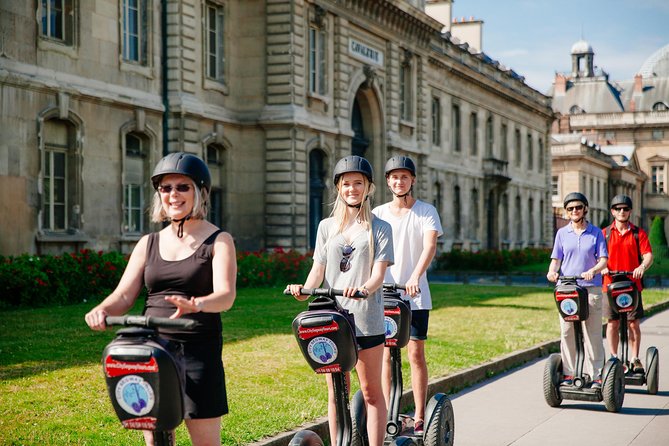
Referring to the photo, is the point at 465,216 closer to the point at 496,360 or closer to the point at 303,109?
the point at 303,109

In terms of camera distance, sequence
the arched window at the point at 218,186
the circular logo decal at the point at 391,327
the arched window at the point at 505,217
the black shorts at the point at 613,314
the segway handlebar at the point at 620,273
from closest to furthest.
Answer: the circular logo decal at the point at 391,327
the segway handlebar at the point at 620,273
the black shorts at the point at 613,314
the arched window at the point at 218,186
the arched window at the point at 505,217

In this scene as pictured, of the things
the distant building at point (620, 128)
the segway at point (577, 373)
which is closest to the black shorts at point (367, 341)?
the segway at point (577, 373)

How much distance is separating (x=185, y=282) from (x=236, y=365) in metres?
6.13

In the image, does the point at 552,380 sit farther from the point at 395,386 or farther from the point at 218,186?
the point at 218,186

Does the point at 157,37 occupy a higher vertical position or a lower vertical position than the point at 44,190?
higher

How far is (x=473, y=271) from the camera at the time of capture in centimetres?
3647

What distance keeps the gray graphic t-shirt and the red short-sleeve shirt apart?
17.3 feet

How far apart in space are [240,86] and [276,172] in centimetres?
271

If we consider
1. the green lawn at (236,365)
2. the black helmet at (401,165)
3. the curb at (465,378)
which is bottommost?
the curb at (465,378)

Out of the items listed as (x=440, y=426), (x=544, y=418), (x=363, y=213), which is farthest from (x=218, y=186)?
(x=363, y=213)

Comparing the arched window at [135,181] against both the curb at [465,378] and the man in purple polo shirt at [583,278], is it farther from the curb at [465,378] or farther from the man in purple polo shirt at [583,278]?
the man in purple polo shirt at [583,278]

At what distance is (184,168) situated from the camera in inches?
170

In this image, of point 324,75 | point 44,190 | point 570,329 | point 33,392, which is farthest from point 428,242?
point 324,75

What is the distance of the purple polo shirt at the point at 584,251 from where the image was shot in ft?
29.9
